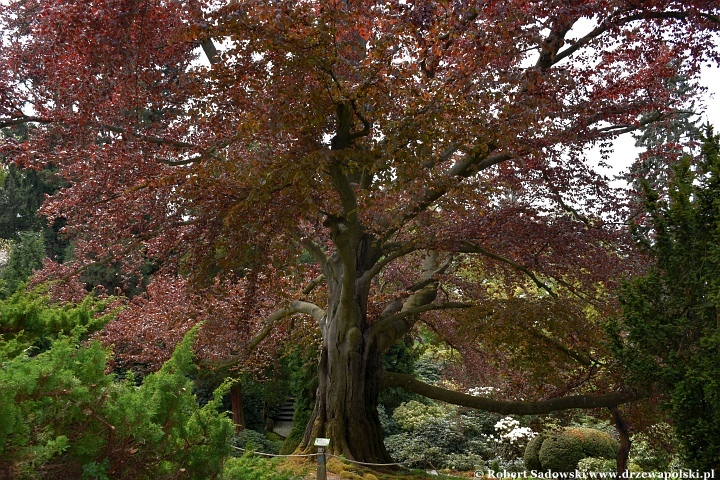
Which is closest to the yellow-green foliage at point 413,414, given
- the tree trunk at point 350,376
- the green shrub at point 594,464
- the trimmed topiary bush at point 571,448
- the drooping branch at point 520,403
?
the trimmed topiary bush at point 571,448

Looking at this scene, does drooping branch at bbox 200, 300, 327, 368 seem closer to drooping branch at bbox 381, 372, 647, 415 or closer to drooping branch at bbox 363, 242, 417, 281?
drooping branch at bbox 363, 242, 417, 281

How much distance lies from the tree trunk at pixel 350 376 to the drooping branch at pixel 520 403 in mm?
576

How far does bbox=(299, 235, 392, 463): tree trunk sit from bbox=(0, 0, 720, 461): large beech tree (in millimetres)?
30

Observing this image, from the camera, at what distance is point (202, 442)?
12.1 ft

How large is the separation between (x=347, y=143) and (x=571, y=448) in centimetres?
814

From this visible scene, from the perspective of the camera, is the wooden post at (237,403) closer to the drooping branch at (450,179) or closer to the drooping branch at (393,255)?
the drooping branch at (393,255)

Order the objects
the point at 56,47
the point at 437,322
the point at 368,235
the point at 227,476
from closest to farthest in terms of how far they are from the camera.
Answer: the point at 227,476
the point at 56,47
the point at 368,235
the point at 437,322

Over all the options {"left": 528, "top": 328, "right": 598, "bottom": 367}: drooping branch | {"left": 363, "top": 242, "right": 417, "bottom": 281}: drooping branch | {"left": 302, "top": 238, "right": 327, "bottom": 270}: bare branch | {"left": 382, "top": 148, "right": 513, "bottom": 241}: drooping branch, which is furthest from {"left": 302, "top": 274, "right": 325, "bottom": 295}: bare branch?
{"left": 528, "top": 328, "right": 598, "bottom": 367}: drooping branch

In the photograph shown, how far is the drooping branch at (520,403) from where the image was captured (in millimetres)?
8995

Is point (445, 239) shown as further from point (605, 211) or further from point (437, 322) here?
point (437, 322)

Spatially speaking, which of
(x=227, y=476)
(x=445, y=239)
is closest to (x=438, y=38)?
(x=445, y=239)

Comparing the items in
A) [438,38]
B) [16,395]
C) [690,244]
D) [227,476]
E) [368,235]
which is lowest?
[227,476]

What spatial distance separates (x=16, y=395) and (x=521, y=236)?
640 centimetres

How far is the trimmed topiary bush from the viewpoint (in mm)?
12273
